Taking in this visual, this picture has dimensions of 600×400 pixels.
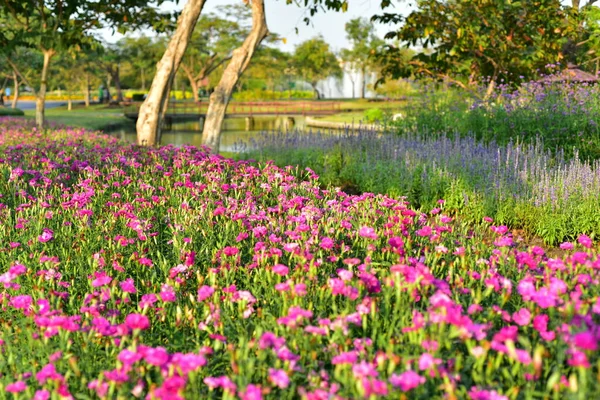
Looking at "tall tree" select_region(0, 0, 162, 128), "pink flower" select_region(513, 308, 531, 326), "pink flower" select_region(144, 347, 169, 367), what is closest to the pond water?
"tall tree" select_region(0, 0, 162, 128)

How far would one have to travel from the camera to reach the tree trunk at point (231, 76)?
45.3 feet

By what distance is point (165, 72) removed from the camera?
13.5 metres

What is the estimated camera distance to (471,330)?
2.53 meters

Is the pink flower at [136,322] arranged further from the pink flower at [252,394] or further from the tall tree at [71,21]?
the tall tree at [71,21]

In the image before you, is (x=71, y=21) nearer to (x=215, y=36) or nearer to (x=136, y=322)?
(x=136, y=322)

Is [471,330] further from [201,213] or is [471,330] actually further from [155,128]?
[155,128]

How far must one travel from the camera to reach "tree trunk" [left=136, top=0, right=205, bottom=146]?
13422mm

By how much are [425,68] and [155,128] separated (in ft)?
31.1

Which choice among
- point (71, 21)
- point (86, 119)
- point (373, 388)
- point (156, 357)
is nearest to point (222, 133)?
point (86, 119)

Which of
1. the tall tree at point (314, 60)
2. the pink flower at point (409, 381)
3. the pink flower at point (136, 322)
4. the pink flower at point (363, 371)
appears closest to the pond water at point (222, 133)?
the pink flower at point (136, 322)

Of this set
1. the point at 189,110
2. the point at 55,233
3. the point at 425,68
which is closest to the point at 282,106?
the point at 189,110

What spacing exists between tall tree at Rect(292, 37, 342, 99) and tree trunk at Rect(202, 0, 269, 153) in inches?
2770

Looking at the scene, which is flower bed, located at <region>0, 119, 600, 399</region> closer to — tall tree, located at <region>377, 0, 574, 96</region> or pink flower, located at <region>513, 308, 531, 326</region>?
pink flower, located at <region>513, 308, 531, 326</region>

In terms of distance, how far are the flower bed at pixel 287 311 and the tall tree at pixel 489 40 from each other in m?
12.5
